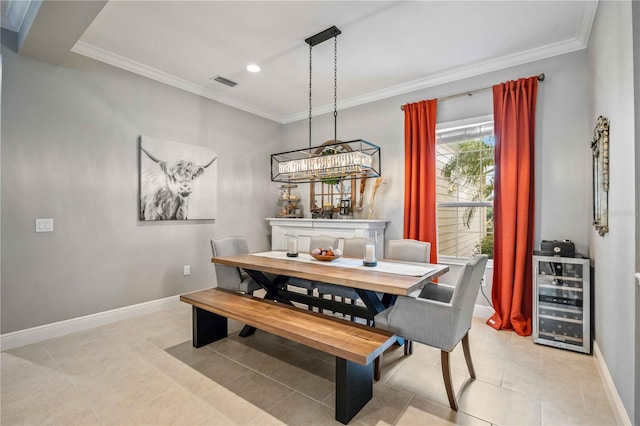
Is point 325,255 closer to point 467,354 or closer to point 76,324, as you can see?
point 467,354

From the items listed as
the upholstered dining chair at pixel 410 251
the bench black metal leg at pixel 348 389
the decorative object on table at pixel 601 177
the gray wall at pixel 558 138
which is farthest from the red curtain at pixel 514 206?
the bench black metal leg at pixel 348 389

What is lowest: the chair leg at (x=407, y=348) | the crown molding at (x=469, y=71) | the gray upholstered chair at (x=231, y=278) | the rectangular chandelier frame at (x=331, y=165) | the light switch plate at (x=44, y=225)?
the chair leg at (x=407, y=348)

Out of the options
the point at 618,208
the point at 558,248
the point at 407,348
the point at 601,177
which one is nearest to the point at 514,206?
the point at 558,248

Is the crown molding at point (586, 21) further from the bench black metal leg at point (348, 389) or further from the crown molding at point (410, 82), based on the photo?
the bench black metal leg at point (348, 389)

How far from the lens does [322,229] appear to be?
4484 mm

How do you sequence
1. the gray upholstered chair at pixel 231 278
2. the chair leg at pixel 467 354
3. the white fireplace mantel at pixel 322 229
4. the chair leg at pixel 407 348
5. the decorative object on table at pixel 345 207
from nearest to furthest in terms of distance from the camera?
the chair leg at pixel 467 354
the chair leg at pixel 407 348
the gray upholstered chair at pixel 231 278
the white fireplace mantel at pixel 322 229
the decorative object on table at pixel 345 207

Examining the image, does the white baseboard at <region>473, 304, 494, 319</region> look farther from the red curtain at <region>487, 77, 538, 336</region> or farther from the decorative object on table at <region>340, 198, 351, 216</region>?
the decorative object on table at <region>340, 198, 351, 216</region>

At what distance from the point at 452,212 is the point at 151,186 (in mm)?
3726

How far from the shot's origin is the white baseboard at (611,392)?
174cm

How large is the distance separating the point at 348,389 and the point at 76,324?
115 inches

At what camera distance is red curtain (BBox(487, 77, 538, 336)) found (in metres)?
3.16

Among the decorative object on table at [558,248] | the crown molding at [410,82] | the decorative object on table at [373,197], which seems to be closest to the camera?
the decorative object on table at [558,248]

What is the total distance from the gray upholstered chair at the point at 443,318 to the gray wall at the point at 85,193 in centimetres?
289

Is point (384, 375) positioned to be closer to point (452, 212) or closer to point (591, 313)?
point (591, 313)
